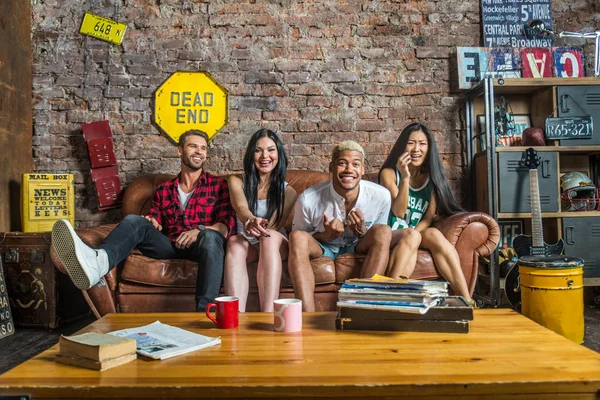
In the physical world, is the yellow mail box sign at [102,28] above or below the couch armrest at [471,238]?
above

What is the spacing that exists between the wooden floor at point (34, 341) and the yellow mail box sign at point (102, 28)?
6.40ft

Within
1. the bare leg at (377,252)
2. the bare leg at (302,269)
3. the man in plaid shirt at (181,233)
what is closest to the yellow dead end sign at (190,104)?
the man in plaid shirt at (181,233)

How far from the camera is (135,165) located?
11.6 ft

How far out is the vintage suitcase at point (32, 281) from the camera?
2.79 metres

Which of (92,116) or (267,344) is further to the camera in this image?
(92,116)

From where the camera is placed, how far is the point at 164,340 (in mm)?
1245

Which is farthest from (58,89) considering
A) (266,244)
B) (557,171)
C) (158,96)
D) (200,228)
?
(557,171)

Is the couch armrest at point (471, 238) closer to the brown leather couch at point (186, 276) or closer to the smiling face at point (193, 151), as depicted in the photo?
the brown leather couch at point (186, 276)

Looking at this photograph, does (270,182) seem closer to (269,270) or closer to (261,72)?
(269,270)

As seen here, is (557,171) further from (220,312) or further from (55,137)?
(55,137)

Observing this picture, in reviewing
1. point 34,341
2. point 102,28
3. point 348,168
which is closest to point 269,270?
point 348,168

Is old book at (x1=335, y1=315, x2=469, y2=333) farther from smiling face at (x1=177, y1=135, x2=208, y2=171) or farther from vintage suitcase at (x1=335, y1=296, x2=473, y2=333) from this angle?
smiling face at (x1=177, y1=135, x2=208, y2=171)

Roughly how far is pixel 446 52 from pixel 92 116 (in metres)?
2.56

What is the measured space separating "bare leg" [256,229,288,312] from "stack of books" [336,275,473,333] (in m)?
0.83
